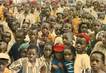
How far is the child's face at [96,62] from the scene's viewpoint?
607cm

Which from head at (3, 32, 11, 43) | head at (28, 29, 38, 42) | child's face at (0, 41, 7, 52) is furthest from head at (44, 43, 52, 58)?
head at (3, 32, 11, 43)

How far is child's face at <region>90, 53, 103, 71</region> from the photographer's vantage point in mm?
6066

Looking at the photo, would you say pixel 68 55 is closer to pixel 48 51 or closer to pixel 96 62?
pixel 48 51

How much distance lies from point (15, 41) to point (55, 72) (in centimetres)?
170

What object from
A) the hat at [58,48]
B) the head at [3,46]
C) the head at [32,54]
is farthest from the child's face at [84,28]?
the head at [32,54]

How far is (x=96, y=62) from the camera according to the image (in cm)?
612

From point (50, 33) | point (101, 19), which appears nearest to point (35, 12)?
point (101, 19)

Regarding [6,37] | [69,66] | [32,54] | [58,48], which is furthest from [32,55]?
[6,37]

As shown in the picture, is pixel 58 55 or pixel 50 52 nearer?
pixel 58 55

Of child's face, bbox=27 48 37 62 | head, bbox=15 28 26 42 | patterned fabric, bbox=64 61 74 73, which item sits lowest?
patterned fabric, bbox=64 61 74 73

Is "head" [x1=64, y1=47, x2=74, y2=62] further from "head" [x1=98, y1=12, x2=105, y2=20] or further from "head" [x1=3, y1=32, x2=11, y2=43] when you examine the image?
"head" [x1=98, y1=12, x2=105, y2=20]

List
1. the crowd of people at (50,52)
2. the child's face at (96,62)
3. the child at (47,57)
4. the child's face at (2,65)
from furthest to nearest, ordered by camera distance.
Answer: the child at (47,57), the crowd of people at (50,52), the child's face at (2,65), the child's face at (96,62)

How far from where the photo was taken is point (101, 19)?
13.7m

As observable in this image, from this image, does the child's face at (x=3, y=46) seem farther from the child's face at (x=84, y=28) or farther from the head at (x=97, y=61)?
the head at (x=97, y=61)
